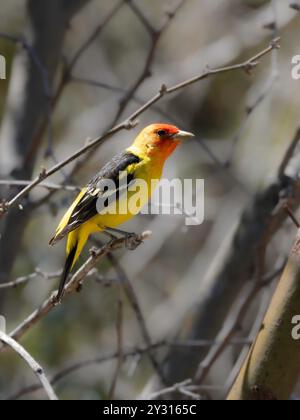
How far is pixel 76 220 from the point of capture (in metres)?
3.42

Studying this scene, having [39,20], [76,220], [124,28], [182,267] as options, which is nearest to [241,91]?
[124,28]

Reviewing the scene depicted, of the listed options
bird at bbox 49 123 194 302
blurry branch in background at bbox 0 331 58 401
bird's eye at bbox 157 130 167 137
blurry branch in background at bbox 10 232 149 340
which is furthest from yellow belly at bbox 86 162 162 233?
blurry branch in background at bbox 0 331 58 401

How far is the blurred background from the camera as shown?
14.3ft

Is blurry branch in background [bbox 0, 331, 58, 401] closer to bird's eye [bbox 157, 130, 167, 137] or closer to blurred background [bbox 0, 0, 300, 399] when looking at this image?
blurred background [bbox 0, 0, 300, 399]

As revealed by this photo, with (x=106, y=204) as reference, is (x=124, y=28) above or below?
above

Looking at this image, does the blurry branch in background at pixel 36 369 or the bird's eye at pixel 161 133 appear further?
the bird's eye at pixel 161 133

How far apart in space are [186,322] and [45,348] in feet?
7.37

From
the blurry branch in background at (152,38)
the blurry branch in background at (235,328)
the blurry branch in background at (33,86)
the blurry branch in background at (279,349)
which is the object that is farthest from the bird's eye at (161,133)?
the blurry branch in background at (279,349)

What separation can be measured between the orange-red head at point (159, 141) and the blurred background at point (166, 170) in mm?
94

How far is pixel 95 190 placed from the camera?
3645 millimetres

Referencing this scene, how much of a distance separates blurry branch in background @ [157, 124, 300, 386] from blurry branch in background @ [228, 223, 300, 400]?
143 cm

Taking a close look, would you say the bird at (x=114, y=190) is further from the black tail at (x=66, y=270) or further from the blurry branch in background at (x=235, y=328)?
the blurry branch in background at (x=235, y=328)

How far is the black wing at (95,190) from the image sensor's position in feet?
11.3
